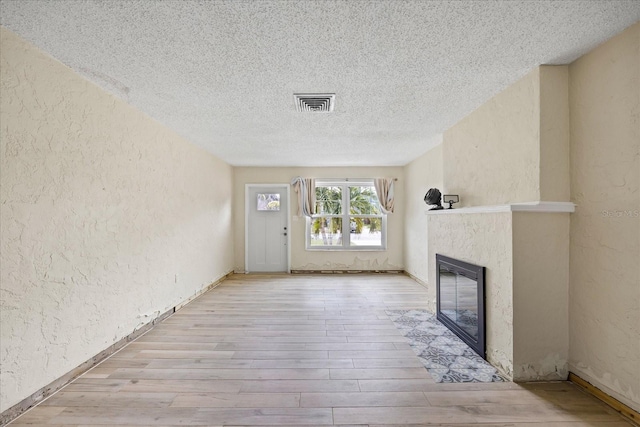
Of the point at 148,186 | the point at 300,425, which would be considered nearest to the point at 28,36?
the point at 148,186

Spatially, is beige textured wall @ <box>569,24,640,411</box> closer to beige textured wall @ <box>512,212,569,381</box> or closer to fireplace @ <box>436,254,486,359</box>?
beige textured wall @ <box>512,212,569,381</box>

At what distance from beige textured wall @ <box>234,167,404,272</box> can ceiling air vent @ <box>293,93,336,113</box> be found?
320 cm

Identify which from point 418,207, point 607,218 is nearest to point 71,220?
point 607,218

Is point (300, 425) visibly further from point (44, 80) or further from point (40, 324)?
point (44, 80)

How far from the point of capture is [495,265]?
7.43ft

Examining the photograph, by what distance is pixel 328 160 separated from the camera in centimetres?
530

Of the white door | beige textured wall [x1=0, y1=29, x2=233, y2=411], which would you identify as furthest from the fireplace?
the white door

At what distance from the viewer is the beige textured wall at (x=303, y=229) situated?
5.98 metres

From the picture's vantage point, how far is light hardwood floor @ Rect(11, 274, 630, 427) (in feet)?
5.64

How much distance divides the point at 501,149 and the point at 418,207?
2.79m

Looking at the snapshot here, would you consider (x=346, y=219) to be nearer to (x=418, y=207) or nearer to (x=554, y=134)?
(x=418, y=207)

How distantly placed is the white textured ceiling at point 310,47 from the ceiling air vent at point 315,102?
65 millimetres

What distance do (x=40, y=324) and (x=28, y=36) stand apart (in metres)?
1.84

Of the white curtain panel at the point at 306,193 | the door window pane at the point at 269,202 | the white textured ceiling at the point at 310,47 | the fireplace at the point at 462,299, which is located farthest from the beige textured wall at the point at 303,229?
the white textured ceiling at the point at 310,47
